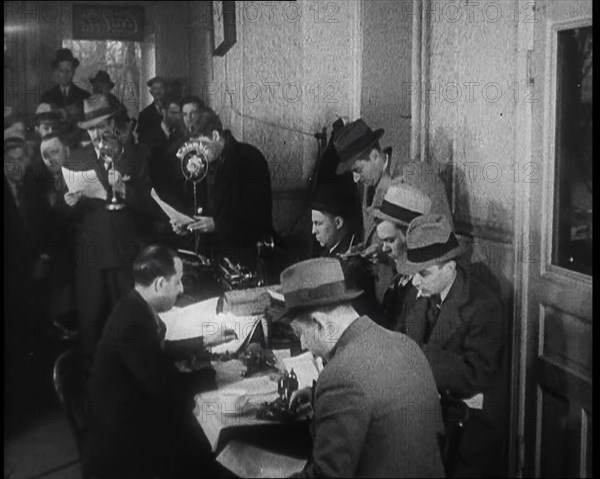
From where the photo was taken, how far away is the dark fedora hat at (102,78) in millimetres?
2686

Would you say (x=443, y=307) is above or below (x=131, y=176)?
below

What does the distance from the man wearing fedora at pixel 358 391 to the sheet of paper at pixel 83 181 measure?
→ 732 mm

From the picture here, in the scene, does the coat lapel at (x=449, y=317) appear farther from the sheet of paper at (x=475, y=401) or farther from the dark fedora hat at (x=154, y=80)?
the dark fedora hat at (x=154, y=80)

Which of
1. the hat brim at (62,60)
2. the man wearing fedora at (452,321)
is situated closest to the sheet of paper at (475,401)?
the man wearing fedora at (452,321)

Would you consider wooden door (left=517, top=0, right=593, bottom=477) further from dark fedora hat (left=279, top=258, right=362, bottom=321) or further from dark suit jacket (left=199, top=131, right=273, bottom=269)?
dark suit jacket (left=199, top=131, right=273, bottom=269)

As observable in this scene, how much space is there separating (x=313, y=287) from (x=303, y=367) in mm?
349

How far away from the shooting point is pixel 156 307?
8.82ft

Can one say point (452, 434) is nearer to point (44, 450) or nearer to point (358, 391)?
point (358, 391)

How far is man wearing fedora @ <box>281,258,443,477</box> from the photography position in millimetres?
2250

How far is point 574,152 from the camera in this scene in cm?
273

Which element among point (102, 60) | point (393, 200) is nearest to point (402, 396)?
point (393, 200)

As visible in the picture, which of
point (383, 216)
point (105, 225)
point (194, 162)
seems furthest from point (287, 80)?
point (105, 225)

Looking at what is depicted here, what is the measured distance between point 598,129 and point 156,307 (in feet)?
5.06

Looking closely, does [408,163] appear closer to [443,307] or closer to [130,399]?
[443,307]
